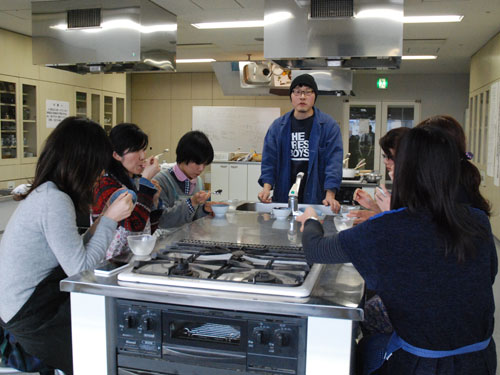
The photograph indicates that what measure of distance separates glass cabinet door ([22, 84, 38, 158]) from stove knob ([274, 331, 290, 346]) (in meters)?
5.74

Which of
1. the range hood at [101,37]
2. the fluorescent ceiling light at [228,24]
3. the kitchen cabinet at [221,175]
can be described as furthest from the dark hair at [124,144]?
the kitchen cabinet at [221,175]

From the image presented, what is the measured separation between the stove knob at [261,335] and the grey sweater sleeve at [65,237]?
0.57 m

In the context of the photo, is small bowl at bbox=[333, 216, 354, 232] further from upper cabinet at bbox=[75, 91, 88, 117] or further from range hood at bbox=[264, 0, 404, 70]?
upper cabinet at bbox=[75, 91, 88, 117]

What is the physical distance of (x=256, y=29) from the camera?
5.86 meters

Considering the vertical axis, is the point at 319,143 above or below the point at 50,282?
above

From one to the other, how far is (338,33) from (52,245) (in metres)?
2.28

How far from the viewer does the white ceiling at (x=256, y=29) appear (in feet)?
15.6

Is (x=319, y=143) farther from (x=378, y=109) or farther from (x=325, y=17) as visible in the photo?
(x=378, y=109)

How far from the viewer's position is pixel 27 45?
20.1 ft

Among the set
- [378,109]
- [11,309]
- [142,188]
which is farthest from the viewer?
[378,109]

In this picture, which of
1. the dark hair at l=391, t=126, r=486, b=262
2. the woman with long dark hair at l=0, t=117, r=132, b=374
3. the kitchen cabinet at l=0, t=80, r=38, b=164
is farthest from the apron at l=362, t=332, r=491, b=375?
the kitchen cabinet at l=0, t=80, r=38, b=164

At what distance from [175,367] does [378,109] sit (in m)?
9.46

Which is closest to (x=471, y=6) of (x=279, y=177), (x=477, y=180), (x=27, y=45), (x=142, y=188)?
(x=279, y=177)

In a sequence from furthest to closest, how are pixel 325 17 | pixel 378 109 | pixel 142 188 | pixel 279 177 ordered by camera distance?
pixel 378 109
pixel 279 177
pixel 325 17
pixel 142 188
